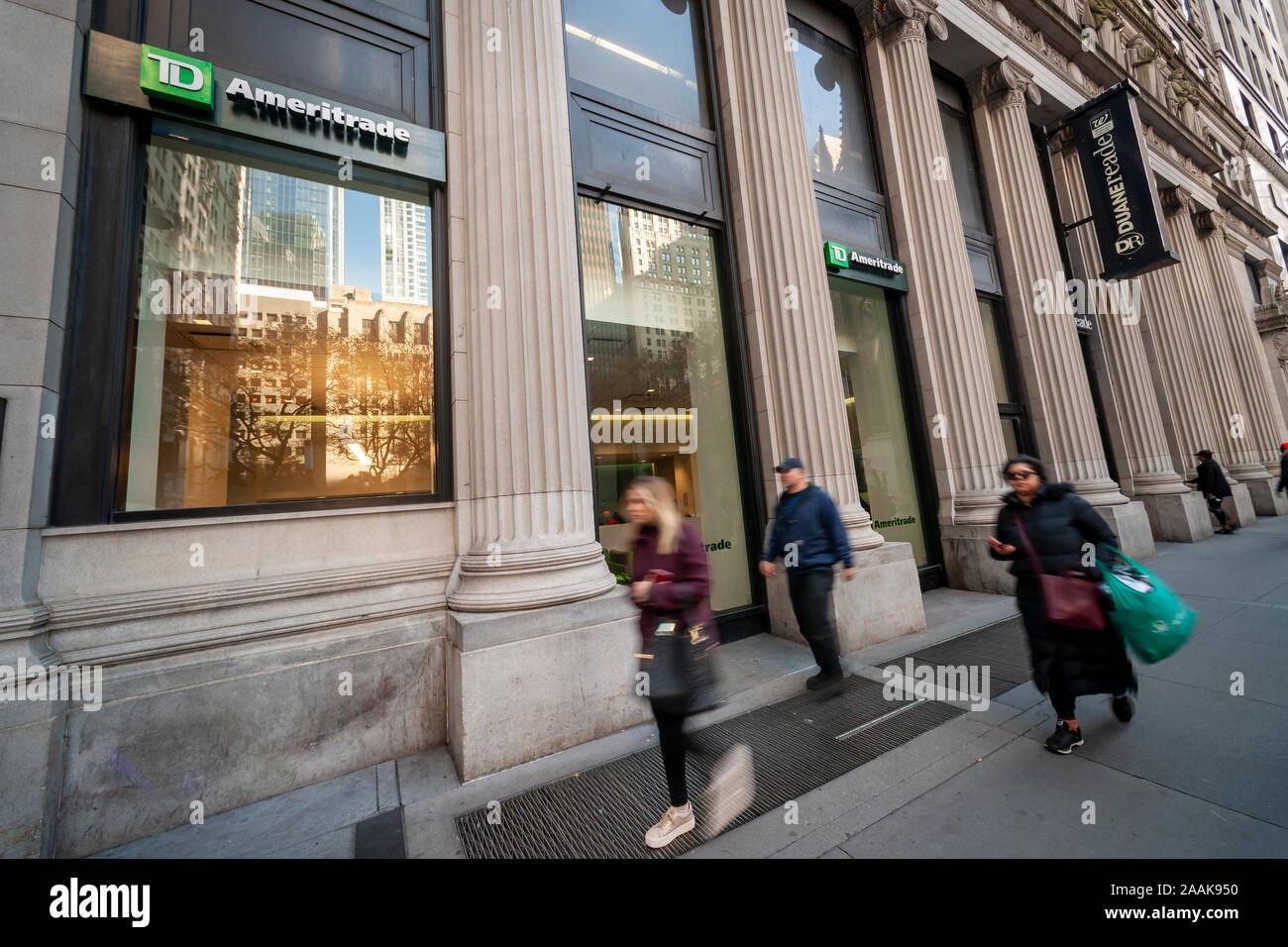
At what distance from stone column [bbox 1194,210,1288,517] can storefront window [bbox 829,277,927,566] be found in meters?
14.8

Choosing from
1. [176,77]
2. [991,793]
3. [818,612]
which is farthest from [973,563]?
[176,77]

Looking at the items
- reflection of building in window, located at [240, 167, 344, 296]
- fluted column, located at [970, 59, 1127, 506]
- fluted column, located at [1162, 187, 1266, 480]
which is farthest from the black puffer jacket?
fluted column, located at [1162, 187, 1266, 480]

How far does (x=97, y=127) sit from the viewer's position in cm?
388

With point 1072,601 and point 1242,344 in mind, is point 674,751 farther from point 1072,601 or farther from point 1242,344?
point 1242,344

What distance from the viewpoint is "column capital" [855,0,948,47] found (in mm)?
8883

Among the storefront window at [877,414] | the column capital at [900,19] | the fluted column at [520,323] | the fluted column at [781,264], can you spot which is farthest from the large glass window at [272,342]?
the column capital at [900,19]

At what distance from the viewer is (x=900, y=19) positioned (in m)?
8.98

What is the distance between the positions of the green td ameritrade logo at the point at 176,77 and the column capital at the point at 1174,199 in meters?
23.6

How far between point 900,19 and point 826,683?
11.5 meters

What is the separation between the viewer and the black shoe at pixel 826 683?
14.7 ft

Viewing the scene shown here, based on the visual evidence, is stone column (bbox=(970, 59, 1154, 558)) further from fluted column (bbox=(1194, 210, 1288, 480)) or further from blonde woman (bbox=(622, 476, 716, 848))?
fluted column (bbox=(1194, 210, 1288, 480))

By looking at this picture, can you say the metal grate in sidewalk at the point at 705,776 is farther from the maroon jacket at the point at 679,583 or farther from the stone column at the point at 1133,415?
the stone column at the point at 1133,415

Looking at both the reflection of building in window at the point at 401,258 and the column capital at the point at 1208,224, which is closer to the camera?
the reflection of building in window at the point at 401,258
